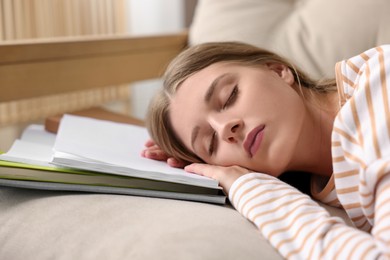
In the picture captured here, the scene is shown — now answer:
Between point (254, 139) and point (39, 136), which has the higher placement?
point (254, 139)

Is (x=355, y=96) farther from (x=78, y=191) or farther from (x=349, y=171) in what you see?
(x=78, y=191)

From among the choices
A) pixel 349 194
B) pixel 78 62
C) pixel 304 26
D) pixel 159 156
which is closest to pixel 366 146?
pixel 349 194

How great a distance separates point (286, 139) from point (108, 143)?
0.36 m

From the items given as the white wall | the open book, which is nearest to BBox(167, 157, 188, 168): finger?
the open book

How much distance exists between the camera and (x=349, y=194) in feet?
2.61

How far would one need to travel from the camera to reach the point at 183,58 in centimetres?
109

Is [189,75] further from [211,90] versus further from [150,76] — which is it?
[150,76]

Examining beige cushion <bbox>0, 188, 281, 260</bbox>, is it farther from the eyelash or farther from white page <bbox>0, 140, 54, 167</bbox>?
the eyelash

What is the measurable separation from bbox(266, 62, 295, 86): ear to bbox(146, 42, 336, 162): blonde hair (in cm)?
1

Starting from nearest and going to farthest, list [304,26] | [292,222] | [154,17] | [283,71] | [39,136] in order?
1. [292,222]
2. [283,71]
3. [39,136]
4. [304,26]
5. [154,17]

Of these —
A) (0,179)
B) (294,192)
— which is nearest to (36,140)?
(0,179)

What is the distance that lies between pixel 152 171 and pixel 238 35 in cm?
71

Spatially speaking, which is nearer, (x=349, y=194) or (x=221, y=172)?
(x=349, y=194)

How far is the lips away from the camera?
0.90 m
